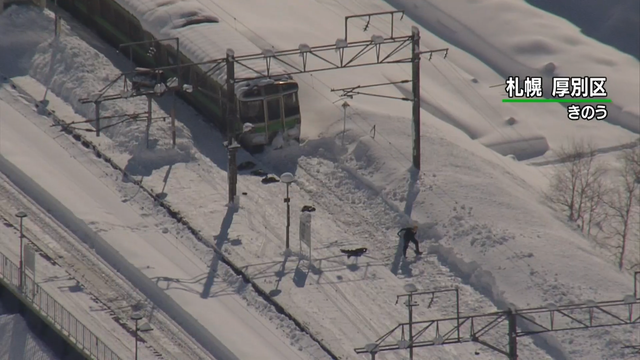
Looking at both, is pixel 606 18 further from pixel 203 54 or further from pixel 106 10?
pixel 203 54

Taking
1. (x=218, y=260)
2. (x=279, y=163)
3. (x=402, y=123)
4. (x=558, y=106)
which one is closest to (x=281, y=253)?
(x=218, y=260)

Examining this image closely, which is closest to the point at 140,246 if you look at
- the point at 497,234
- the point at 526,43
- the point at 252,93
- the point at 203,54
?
the point at 252,93

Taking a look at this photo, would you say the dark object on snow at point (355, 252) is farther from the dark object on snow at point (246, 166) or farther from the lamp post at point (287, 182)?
the dark object on snow at point (246, 166)

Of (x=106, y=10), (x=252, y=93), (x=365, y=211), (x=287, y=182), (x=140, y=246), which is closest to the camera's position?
(x=287, y=182)

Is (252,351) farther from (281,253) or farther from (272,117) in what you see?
(272,117)

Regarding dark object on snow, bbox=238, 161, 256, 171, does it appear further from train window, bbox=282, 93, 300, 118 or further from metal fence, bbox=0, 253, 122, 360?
metal fence, bbox=0, 253, 122, 360

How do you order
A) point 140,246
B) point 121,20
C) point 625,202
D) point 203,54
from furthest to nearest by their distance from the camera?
point 625,202 < point 121,20 < point 203,54 < point 140,246

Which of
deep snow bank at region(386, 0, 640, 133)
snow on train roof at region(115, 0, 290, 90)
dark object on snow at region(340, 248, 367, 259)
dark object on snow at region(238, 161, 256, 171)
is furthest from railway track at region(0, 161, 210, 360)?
deep snow bank at region(386, 0, 640, 133)
